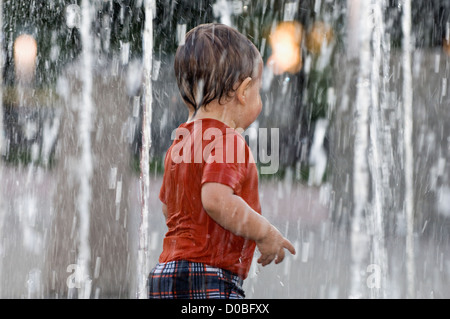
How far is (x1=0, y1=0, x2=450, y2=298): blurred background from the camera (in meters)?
3.47

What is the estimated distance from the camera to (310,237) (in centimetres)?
573

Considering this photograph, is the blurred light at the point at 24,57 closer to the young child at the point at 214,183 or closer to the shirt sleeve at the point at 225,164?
the young child at the point at 214,183

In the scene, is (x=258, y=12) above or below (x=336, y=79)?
above

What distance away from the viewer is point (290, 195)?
921cm

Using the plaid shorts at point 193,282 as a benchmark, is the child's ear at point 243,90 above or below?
above

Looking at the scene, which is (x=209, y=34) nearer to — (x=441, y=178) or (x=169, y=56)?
(x=441, y=178)

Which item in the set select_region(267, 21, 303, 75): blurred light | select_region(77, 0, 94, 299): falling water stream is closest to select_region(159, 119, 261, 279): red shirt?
select_region(77, 0, 94, 299): falling water stream

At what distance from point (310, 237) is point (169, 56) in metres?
6.62

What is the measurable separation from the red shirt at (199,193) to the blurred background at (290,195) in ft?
5.08

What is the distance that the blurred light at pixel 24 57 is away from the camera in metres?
12.1

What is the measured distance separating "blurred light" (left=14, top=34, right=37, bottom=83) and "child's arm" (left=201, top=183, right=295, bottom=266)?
417 inches

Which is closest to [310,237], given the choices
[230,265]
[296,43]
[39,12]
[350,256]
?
[350,256]
